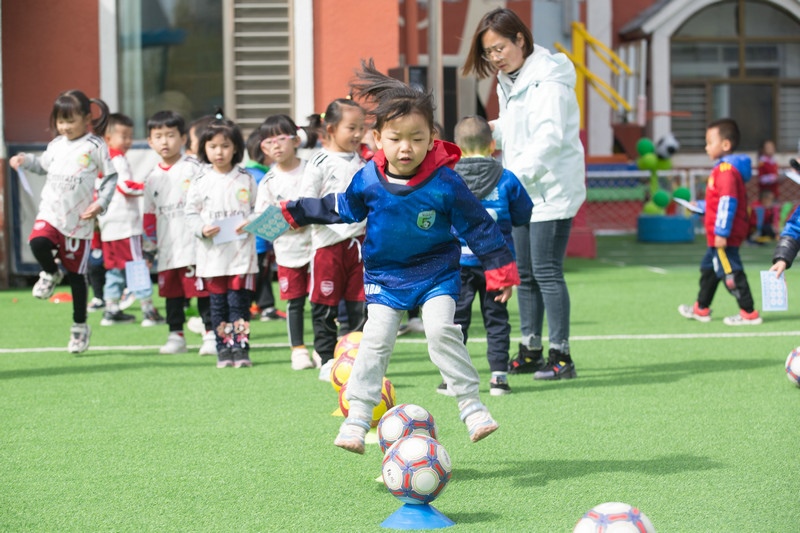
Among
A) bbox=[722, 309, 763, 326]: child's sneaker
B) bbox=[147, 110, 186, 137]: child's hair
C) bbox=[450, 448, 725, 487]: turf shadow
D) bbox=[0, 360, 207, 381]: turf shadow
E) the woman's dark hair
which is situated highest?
the woman's dark hair

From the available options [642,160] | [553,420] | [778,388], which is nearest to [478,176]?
[553,420]

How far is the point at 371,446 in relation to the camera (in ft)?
16.8

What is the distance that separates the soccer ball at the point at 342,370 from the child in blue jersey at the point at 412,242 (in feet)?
3.63

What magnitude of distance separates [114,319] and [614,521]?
24.8ft

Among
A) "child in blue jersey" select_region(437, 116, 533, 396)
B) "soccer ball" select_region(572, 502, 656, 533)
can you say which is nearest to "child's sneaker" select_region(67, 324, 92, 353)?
"child in blue jersey" select_region(437, 116, 533, 396)

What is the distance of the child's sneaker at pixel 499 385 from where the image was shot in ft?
20.9

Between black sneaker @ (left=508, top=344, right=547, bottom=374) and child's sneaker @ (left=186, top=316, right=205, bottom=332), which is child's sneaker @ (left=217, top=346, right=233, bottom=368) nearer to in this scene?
child's sneaker @ (left=186, top=316, right=205, bottom=332)

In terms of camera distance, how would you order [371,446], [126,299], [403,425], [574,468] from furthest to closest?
[126,299] → [371,446] → [574,468] → [403,425]

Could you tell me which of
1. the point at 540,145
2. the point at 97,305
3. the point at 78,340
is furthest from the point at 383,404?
the point at 97,305

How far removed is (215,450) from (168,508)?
93cm

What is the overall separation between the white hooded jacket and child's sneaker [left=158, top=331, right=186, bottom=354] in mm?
2932

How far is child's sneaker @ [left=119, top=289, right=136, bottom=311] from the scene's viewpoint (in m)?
10.6

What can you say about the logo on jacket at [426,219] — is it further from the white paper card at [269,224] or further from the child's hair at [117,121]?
the child's hair at [117,121]

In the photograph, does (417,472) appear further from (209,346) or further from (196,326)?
(196,326)
